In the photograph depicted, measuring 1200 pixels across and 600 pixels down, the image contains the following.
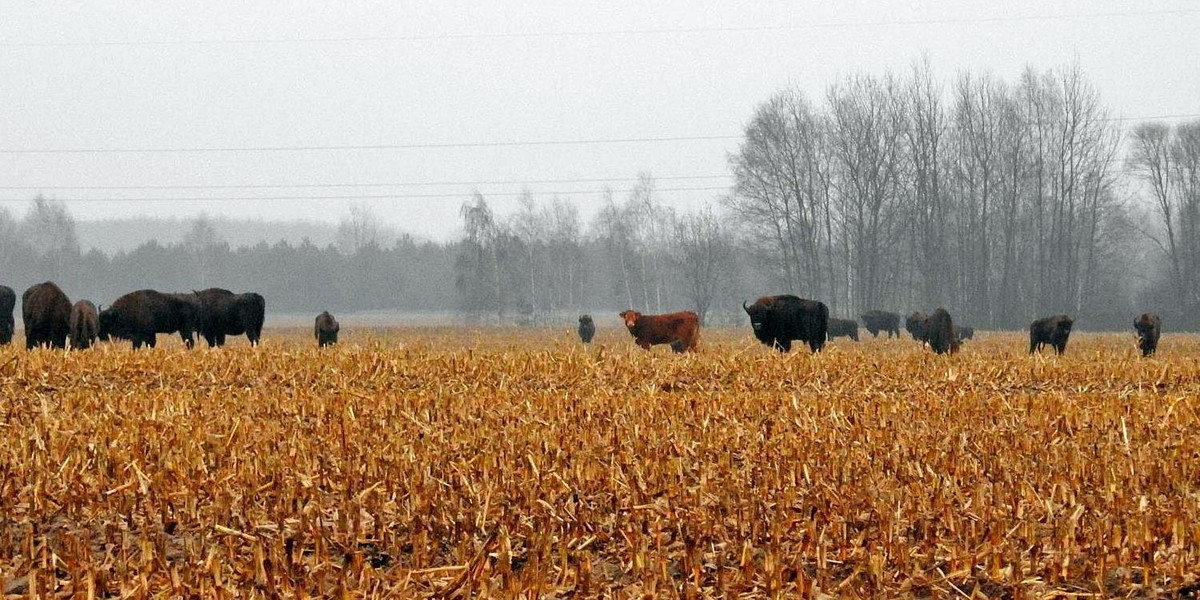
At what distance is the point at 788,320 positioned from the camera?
21578mm

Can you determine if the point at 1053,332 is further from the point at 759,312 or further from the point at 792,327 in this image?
the point at 759,312

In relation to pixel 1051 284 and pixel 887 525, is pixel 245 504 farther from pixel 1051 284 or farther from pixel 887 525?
pixel 1051 284

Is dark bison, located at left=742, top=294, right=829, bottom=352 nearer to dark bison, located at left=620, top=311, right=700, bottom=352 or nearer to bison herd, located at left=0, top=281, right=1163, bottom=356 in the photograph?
bison herd, located at left=0, top=281, right=1163, bottom=356

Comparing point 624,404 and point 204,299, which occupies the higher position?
point 204,299

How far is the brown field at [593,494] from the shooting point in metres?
5.55

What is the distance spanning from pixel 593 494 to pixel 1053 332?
20.0m

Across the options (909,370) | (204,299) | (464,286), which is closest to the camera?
(909,370)

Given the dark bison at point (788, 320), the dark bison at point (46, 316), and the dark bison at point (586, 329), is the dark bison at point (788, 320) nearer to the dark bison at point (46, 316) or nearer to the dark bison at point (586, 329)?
the dark bison at point (586, 329)

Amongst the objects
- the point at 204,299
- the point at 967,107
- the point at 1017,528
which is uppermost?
the point at 967,107

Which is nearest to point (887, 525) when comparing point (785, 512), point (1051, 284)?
point (785, 512)

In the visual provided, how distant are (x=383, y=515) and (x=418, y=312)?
10901 centimetres

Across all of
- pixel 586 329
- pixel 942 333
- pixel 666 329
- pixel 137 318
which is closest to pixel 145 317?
pixel 137 318

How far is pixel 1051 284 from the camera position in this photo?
63.8 m

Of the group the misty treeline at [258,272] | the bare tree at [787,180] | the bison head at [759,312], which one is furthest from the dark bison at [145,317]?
the misty treeline at [258,272]
